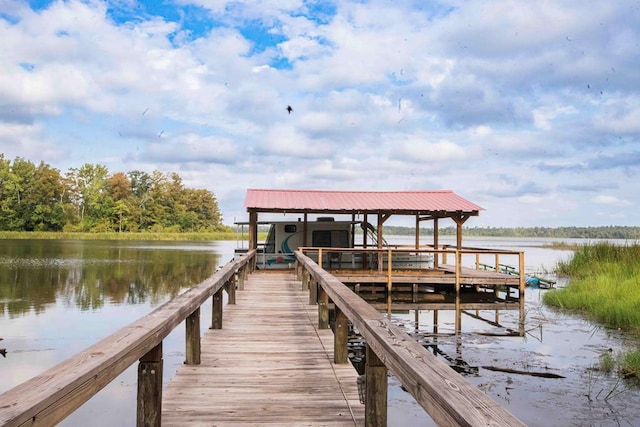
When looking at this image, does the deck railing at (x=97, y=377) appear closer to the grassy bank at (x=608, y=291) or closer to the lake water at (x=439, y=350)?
the lake water at (x=439, y=350)

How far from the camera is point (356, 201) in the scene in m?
21.8

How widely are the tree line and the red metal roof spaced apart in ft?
205

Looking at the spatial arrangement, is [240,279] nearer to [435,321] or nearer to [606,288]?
[435,321]

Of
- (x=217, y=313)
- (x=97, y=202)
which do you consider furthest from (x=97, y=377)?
(x=97, y=202)

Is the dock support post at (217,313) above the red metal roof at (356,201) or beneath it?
beneath

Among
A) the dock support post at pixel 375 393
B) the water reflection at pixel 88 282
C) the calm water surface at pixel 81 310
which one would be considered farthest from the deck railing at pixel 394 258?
the dock support post at pixel 375 393

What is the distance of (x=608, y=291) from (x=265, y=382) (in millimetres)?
14470

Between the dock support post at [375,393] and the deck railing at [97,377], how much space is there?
4.50 feet

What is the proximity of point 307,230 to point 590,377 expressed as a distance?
44.4 feet

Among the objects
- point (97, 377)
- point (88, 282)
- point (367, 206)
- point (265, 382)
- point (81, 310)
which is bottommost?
point (81, 310)

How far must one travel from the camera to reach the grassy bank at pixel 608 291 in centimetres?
1323

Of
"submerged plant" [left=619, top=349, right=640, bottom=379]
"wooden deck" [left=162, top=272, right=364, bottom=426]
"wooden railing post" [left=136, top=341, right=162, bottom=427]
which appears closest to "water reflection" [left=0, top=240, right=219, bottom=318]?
"wooden deck" [left=162, top=272, right=364, bottom=426]

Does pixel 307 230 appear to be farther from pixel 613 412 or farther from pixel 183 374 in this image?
pixel 183 374

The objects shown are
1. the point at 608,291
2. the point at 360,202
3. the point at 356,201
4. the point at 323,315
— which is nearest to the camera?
the point at 323,315
